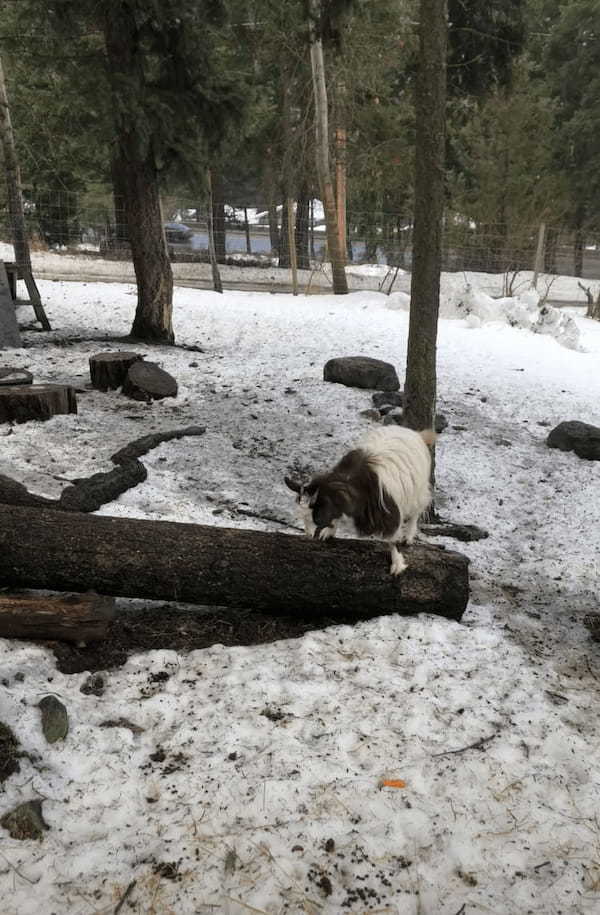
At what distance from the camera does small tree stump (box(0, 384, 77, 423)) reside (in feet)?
23.3

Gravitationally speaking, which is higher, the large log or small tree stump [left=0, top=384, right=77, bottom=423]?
small tree stump [left=0, top=384, right=77, bottom=423]

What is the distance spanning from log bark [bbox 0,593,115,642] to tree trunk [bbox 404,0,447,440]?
3389mm

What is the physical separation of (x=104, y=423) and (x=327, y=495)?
438 centimetres

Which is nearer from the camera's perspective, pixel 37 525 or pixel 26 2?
pixel 37 525

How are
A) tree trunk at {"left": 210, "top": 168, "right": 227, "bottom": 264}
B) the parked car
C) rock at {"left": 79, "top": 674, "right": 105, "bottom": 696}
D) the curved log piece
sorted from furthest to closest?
the parked car, tree trunk at {"left": 210, "top": 168, "right": 227, "bottom": 264}, the curved log piece, rock at {"left": 79, "top": 674, "right": 105, "bottom": 696}

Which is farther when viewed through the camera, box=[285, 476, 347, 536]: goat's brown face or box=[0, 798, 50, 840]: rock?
box=[285, 476, 347, 536]: goat's brown face

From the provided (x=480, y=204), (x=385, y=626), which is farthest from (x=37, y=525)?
(x=480, y=204)

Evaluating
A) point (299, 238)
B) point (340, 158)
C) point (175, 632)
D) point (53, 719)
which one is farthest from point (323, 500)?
point (299, 238)

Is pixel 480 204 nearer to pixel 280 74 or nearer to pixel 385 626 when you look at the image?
pixel 280 74

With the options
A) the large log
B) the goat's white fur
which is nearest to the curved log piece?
the large log

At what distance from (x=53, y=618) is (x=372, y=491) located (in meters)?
2.05

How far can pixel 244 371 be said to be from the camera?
1014 centimetres

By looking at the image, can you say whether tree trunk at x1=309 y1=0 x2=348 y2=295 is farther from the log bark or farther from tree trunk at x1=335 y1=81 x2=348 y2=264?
the log bark

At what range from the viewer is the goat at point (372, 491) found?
397cm
